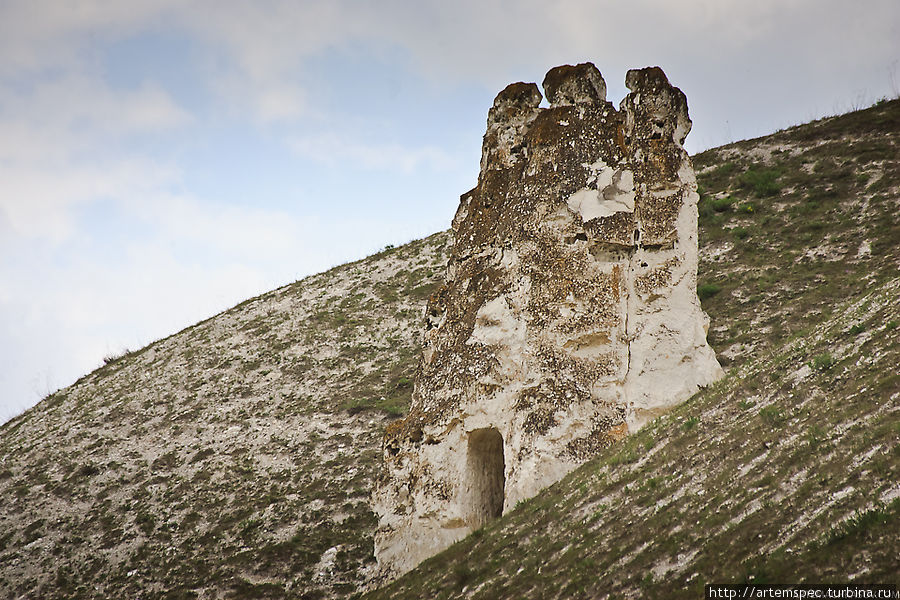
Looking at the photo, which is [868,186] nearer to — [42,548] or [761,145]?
[761,145]

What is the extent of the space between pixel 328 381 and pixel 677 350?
14.2m

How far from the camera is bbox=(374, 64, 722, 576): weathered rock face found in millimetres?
16047

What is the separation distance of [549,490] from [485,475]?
285cm

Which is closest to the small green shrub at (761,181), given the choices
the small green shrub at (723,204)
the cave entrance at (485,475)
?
the small green shrub at (723,204)

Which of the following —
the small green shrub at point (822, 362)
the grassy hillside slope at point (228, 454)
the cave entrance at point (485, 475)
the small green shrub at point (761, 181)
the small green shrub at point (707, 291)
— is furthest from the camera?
the small green shrub at point (761, 181)

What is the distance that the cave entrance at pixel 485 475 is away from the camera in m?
16.4

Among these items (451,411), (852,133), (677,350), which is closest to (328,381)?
(451,411)

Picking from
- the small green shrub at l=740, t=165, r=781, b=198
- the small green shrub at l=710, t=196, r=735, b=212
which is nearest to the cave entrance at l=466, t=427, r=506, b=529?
the small green shrub at l=710, t=196, r=735, b=212

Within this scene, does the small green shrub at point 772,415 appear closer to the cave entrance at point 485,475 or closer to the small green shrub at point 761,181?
the cave entrance at point 485,475

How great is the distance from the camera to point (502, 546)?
509 inches

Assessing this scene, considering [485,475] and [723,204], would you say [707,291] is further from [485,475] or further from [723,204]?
[485,475]

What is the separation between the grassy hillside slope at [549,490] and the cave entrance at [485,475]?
180 centimetres

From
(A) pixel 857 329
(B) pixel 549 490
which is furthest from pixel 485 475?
(A) pixel 857 329

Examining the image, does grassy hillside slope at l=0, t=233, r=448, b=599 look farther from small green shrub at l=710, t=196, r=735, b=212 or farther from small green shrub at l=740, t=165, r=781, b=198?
small green shrub at l=740, t=165, r=781, b=198
